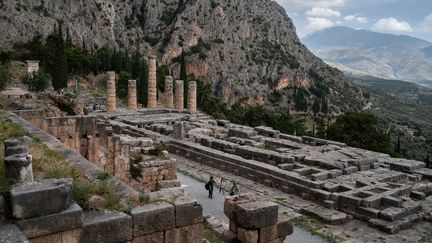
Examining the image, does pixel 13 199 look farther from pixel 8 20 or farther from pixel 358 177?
pixel 8 20

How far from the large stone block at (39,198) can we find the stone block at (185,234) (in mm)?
1646

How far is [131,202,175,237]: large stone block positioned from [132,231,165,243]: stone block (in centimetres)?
5

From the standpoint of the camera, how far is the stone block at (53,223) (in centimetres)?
476

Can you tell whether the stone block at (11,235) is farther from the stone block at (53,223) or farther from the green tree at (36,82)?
the green tree at (36,82)

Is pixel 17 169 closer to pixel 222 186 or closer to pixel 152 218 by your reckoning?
pixel 152 218

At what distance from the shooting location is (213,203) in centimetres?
1542

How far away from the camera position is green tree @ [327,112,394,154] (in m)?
37.9

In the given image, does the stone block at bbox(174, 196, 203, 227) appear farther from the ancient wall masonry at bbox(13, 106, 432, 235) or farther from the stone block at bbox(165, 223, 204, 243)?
the ancient wall masonry at bbox(13, 106, 432, 235)

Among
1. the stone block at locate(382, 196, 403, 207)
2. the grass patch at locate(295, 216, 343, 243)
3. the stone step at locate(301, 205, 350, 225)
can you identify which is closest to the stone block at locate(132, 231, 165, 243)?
the grass patch at locate(295, 216, 343, 243)

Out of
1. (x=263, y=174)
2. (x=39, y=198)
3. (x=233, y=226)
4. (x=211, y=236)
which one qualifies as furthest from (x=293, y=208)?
(x=39, y=198)

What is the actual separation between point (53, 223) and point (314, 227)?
1041cm

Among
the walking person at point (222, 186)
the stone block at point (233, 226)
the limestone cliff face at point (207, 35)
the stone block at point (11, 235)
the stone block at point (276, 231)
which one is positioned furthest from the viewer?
the limestone cliff face at point (207, 35)

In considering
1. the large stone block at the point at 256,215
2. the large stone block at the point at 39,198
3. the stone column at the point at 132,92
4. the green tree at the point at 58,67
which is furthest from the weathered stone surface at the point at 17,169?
the green tree at the point at 58,67

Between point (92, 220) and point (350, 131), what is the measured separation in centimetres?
3657
